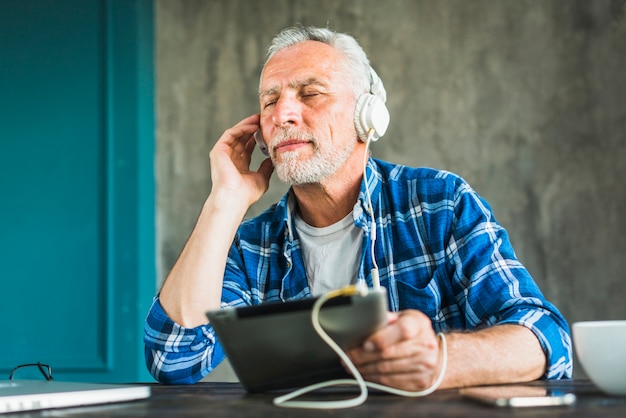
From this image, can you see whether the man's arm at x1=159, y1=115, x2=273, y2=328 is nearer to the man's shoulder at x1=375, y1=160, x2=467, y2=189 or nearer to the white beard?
the white beard

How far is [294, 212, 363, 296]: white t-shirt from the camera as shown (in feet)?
5.52

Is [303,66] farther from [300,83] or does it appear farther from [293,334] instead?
[293,334]

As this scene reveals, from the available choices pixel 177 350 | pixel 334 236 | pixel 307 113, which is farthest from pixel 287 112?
pixel 177 350

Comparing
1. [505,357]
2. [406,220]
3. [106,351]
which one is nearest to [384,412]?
[505,357]

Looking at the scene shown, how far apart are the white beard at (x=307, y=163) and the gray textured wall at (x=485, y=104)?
1272 millimetres

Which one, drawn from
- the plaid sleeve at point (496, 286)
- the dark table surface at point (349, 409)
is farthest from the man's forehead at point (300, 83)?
the dark table surface at point (349, 409)

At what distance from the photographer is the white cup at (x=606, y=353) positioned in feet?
2.85

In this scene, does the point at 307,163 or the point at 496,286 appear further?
the point at 307,163

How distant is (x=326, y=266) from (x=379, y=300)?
0.87m

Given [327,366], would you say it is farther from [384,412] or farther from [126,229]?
[126,229]

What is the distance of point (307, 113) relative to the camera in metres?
1.72

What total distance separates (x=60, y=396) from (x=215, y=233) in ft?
2.40

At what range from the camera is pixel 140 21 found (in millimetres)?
2916

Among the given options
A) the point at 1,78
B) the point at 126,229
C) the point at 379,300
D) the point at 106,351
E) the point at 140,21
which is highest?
the point at 140,21
